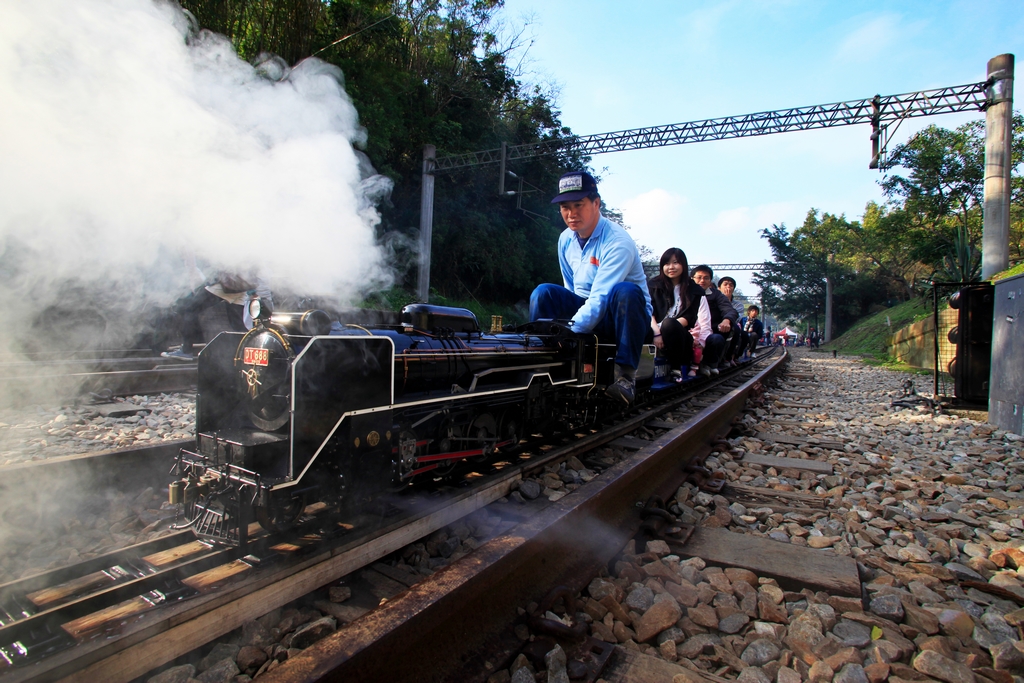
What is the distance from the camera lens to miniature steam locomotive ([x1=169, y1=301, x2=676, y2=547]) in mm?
2324

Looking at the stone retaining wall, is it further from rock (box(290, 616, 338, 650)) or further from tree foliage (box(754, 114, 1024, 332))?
rock (box(290, 616, 338, 650))

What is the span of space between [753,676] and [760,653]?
16cm

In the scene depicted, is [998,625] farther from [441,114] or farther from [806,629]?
[441,114]

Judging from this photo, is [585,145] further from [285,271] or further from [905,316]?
[905,316]

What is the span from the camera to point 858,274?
43906 mm

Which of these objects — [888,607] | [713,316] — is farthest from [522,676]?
[713,316]

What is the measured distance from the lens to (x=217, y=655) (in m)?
1.80

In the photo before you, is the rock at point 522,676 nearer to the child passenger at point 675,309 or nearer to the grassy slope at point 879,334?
the child passenger at point 675,309

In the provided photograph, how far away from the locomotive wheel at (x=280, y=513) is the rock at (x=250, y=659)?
0.57m

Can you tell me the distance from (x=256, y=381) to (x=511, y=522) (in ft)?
4.93

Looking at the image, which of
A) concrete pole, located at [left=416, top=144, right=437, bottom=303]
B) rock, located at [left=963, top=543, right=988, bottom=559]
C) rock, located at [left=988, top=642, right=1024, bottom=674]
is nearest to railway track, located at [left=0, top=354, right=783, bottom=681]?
rock, located at [left=988, top=642, right=1024, bottom=674]

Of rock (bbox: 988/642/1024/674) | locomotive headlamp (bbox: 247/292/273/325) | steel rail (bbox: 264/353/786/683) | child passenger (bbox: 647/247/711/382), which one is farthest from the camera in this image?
child passenger (bbox: 647/247/711/382)

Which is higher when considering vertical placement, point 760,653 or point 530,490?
point 530,490

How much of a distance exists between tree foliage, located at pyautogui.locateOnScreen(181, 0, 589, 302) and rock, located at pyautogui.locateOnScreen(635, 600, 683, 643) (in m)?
8.17
